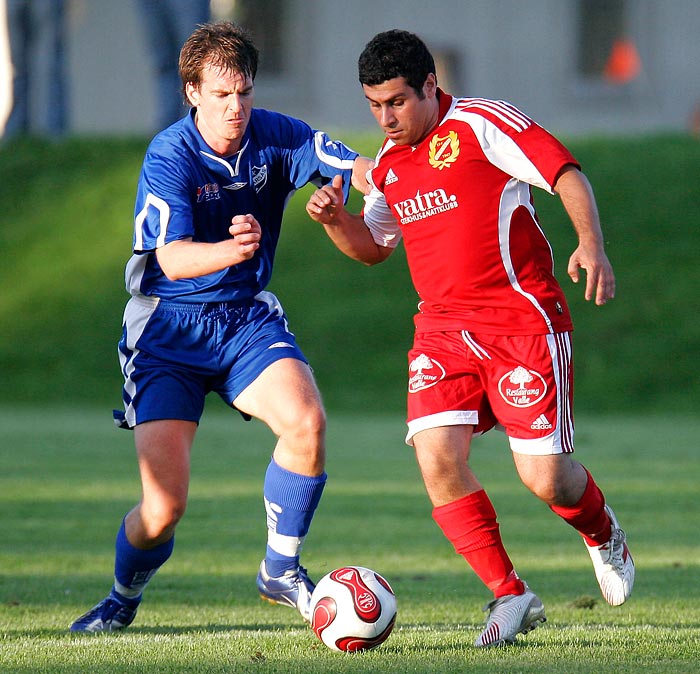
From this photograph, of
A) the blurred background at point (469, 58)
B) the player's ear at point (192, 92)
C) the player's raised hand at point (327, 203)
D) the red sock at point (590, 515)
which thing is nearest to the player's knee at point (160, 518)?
the player's raised hand at point (327, 203)

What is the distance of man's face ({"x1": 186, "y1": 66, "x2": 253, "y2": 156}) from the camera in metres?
5.71

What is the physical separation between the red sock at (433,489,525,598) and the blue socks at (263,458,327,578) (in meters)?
0.59

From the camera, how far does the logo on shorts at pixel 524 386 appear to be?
554 centimetres

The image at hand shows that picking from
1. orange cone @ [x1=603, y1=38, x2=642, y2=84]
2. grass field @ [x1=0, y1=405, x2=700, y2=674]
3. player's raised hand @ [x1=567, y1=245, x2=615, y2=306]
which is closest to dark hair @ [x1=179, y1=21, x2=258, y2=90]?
player's raised hand @ [x1=567, y1=245, x2=615, y2=306]

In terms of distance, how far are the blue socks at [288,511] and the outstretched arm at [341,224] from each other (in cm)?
96

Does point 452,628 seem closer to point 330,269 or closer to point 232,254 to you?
point 232,254

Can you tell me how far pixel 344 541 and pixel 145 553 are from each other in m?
2.91

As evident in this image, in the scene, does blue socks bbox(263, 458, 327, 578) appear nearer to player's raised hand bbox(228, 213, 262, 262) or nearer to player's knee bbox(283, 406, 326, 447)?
player's knee bbox(283, 406, 326, 447)

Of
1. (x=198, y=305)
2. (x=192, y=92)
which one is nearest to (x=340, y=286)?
(x=198, y=305)

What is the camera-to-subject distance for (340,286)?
2408cm

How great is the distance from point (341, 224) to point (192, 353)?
2.74 feet

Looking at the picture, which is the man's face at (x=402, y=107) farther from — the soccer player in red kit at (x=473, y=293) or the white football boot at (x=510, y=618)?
the white football boot at (x=510, y=618)

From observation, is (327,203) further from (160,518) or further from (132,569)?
(132,569)

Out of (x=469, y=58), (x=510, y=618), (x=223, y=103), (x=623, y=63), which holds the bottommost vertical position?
(x=623, y=63)
